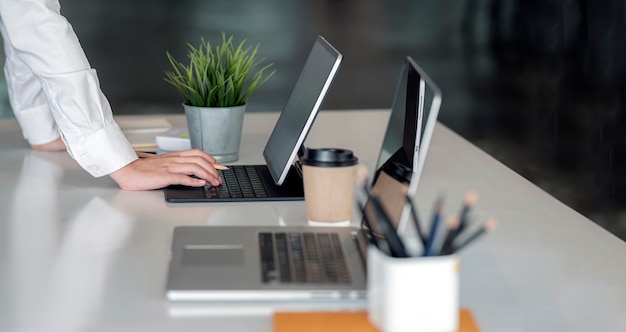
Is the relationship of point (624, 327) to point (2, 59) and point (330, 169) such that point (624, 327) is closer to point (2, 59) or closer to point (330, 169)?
point (330, 169)

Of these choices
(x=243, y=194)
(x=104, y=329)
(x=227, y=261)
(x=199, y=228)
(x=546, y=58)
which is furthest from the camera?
(x=546, y=58)

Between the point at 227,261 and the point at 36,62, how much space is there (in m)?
0.77

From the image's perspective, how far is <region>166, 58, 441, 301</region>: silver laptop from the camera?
108cm

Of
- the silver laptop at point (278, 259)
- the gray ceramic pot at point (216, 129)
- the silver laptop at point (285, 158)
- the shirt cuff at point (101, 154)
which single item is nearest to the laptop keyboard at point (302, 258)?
the silver laptop at point (278, 259)

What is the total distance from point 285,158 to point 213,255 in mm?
477

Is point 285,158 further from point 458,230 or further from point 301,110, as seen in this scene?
point 458,230

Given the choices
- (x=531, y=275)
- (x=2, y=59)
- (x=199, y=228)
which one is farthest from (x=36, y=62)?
(x=2, y=59)

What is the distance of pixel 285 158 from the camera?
166 centimetres

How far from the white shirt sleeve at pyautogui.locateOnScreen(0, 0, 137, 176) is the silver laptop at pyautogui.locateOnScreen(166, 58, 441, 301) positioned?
43 centimetres

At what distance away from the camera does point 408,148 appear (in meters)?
1.41

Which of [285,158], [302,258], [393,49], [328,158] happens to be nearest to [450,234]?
[302,258]

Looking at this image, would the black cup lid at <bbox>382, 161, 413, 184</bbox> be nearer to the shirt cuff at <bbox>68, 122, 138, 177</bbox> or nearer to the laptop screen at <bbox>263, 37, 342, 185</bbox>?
the laptop screen at <bbox>263, 37, 342, 185</bbox>

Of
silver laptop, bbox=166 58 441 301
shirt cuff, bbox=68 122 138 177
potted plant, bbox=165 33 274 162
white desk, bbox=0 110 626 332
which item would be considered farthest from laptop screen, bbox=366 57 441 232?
shirt cuff, bbox=68 122 138 177

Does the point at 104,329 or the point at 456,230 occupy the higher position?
the point at 456,230
